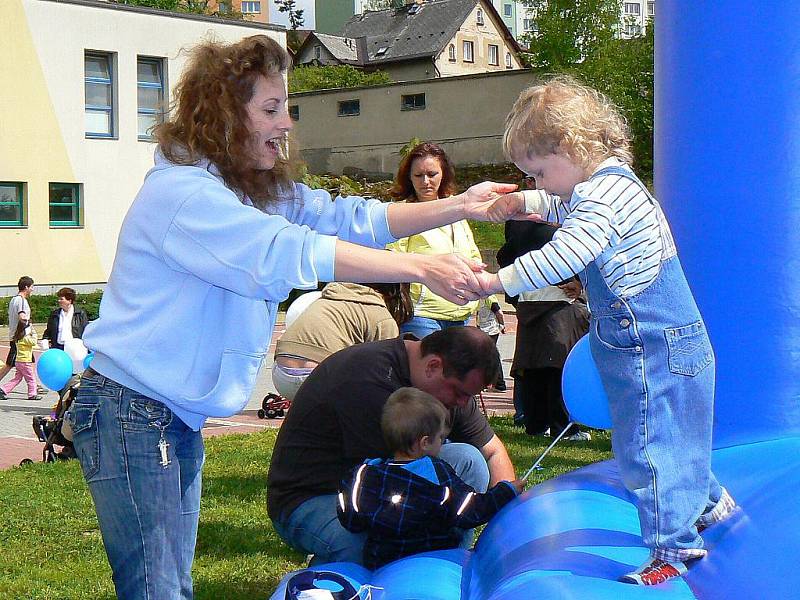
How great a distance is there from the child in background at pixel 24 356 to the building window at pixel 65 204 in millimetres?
11930

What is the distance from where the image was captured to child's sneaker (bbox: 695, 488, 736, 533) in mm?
2735

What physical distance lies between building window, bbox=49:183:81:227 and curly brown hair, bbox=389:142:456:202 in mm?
19157

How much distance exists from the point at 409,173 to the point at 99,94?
19.8 m

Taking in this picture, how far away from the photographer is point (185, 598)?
2.63 meters

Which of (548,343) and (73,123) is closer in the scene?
(548,343)

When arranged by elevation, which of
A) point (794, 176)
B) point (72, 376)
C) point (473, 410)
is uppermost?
point (794, 176)

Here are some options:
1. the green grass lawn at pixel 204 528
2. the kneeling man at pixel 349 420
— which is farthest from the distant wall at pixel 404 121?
the kneeling man at pixel 349 420

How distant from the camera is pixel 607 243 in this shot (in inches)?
105

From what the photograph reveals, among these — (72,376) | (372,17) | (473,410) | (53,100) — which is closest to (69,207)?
(53,100)

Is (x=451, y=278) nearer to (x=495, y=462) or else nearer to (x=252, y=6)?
(x=495, y=462)

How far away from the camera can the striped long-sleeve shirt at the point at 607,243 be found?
2.61m

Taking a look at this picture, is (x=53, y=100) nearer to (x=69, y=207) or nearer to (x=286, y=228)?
(x=69, y=207)

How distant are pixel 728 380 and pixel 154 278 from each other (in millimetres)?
1708

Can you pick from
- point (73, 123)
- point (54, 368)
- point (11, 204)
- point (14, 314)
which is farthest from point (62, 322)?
point (73, 123)
